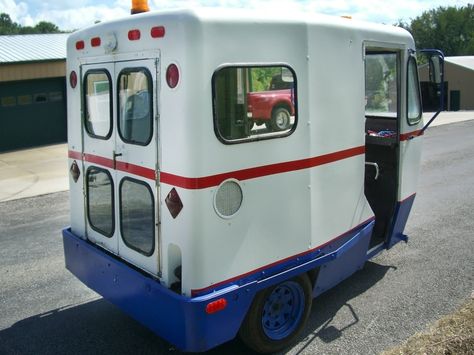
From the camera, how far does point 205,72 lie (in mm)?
3412

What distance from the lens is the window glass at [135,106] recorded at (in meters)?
3.78

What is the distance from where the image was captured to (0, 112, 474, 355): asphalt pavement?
438 cm

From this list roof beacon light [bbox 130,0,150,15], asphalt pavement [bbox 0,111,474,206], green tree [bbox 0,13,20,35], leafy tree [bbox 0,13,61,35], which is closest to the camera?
roof beacon light [bbox 130,0,150,15]

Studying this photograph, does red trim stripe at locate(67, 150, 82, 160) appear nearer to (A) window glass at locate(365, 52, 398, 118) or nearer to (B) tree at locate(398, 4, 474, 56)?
(A) window glass at locate(365, 52, 398, 118)

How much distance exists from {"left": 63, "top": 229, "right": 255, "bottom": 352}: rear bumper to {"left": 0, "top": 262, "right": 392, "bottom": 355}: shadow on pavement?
0.44 meters

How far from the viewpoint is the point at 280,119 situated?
12.9 ft

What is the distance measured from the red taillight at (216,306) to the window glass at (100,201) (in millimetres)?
1253

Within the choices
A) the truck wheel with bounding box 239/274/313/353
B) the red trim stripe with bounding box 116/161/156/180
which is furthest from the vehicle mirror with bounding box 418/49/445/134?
the red trim stripe with bounding box 116/161/156/180

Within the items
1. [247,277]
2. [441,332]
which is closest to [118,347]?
[247,277]

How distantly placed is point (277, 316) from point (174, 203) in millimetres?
1353

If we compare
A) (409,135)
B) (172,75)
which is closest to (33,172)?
(409,135)

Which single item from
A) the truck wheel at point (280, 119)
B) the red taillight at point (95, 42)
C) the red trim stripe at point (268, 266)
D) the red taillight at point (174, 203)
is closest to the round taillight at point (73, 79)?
the red taillight at point (95, 42)

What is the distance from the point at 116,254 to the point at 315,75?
7.04ft

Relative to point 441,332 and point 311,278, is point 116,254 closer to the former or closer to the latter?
point 311,278
